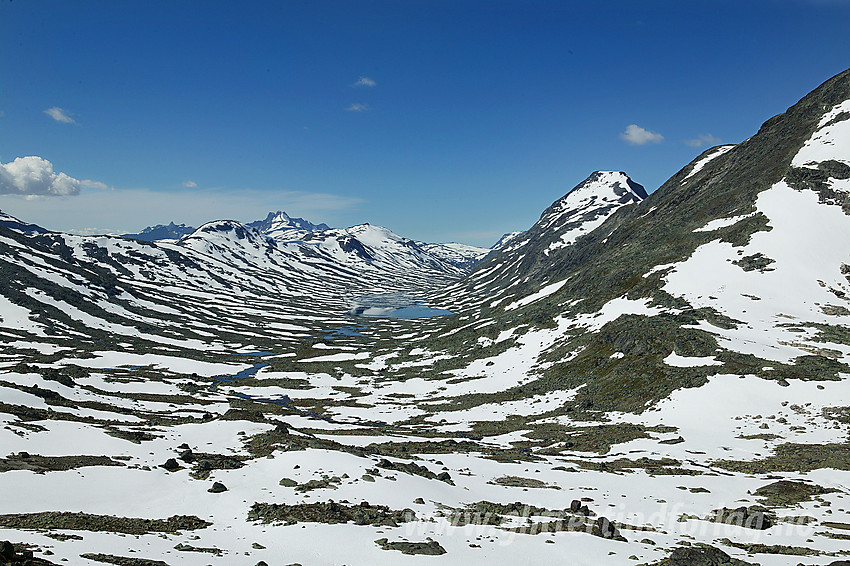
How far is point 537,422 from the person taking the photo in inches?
2584

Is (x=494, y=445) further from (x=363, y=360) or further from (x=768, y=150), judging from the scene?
(x=768, y=150)

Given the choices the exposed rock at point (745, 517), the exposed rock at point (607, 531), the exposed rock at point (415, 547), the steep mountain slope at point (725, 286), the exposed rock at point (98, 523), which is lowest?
the exposed rock at point (98, 523)

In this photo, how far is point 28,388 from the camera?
2288 inches

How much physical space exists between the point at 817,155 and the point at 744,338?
75072 millimetres

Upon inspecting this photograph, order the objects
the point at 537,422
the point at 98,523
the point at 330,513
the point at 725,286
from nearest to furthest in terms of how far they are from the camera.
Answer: the point at 98,523, the point at 330,513, the point at 537,422, the point at 725,286

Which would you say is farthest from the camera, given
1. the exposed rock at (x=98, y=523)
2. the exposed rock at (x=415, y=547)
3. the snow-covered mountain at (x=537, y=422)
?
the snow-covered mountain at (x=537, y=422)

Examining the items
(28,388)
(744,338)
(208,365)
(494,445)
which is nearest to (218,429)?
(28,388)

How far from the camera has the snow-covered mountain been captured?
2533 cm

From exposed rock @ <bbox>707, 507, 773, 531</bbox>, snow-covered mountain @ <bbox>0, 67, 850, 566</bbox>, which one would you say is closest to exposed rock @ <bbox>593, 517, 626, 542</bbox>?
snow-covered mountain @ <bbox>0, 67, 850, 566</bbox>

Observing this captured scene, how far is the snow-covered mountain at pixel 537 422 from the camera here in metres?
25.3

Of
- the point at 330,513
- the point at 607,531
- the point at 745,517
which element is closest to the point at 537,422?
the point at 745,517

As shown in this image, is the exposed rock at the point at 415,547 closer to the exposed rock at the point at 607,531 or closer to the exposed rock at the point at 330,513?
the exposed rock at the point at 330,513

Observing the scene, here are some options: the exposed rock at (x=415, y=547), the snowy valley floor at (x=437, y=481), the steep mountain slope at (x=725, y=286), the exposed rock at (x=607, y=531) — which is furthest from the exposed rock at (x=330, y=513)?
the steep mountain slope at (x=725, y=286)

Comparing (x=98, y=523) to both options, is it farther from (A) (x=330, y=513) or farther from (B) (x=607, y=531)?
(B) (x=607, y=531)
